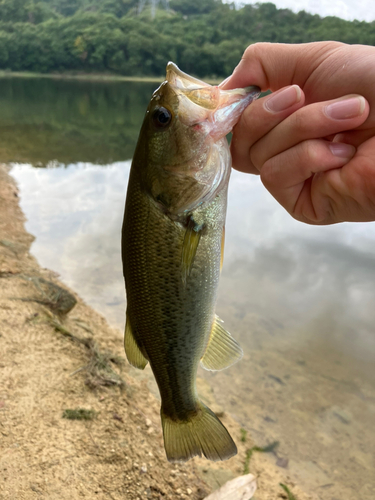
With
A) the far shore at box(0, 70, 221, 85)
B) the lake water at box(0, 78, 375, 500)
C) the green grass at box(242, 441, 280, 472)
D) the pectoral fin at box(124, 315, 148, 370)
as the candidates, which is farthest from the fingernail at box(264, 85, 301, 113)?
the far shore at box(0, 70, 221, 85)

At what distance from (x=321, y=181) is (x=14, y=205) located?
34.6ft

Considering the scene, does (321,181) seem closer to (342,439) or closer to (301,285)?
(342,439)

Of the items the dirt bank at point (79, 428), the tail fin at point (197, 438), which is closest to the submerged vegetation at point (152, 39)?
the dirt bank at point (79, 428)

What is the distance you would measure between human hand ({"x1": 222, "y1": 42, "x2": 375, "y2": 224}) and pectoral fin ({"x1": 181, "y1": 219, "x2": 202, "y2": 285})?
51 centimetres

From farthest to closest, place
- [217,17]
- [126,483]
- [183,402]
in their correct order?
[217,17] → [126,483] → [183,402]

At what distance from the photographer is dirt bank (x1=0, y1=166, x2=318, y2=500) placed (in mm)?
2670

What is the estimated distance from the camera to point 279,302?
711 cm

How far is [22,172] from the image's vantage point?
13844mm

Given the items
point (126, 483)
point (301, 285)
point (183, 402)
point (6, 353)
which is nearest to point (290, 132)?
point (183, 402)

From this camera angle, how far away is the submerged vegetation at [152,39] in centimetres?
5866

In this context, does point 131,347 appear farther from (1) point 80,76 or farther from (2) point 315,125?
(1) point 80,76

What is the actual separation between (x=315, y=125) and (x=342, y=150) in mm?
189

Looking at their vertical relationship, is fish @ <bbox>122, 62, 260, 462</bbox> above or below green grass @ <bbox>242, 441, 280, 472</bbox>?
above

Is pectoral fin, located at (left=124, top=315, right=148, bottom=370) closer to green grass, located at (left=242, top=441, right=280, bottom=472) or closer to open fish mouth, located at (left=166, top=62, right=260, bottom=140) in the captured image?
open fish mouth, located at (left=166, top=62, right=260, bottom=140)
